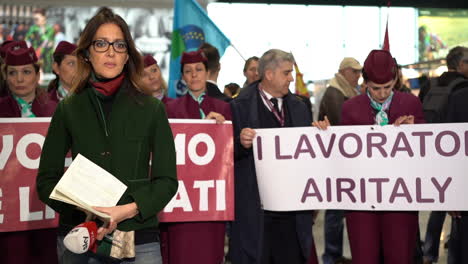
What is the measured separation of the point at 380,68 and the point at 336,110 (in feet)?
11.2

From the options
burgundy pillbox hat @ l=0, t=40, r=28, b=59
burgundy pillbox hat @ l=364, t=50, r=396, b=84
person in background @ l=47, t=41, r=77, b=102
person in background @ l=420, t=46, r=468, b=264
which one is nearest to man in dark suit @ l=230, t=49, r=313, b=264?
burgundy pillbox hat @ l=364, t=50, r=396, b=84

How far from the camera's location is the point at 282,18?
28.4m

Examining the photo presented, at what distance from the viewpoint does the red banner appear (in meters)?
5.39

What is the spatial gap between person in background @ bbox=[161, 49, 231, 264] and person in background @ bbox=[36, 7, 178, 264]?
232 centimetres

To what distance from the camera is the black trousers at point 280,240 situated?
5945 millimetres

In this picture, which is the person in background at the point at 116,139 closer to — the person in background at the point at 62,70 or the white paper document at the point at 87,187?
the white paper document at the point at 87,187

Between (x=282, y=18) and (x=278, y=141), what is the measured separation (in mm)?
22921

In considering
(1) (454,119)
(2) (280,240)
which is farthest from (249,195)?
(1) (454,119)

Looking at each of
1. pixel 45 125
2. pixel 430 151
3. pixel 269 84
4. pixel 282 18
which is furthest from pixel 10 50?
pixel 282 18

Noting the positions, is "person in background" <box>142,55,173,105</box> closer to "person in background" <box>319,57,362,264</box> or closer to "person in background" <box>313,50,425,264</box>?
"person in background" <box>313,50,425,264</box>

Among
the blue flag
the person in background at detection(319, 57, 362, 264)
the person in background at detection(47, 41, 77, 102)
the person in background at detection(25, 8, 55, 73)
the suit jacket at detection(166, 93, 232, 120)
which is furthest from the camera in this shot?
the person in background at detection(25, 8, 55, 73)

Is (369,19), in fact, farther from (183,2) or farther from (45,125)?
(45,125)

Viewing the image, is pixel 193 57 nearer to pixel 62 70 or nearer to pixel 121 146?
pixel 62 70

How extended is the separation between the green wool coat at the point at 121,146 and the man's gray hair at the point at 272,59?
2.74 meters
